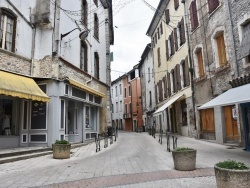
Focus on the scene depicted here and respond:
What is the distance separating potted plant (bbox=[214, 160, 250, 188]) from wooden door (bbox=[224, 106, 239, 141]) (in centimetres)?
784

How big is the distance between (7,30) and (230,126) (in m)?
11.1

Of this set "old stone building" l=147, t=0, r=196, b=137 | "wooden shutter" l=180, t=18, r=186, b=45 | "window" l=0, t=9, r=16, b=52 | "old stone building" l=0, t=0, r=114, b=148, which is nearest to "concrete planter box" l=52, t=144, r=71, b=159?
"old stone building" l=0, t=0, r=114, b=148

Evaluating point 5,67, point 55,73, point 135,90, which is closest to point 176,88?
point 55,73

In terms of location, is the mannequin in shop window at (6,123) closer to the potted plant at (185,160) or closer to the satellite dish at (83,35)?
the satellite dish at (83,35)

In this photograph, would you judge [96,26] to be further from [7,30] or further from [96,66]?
[7,30]

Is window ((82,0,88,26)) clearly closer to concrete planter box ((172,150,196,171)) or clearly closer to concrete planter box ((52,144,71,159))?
concrete planter box ((52,144,71,159))

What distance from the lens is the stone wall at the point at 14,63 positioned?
10.2 m

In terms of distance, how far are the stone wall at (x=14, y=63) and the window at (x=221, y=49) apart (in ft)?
31.0

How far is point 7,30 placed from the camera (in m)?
10.8

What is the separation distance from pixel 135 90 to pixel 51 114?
28.4 metres

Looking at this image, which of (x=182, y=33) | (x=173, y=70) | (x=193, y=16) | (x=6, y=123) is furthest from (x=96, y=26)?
(x=6, y=123)

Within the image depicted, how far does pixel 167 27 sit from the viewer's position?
21.8 meters

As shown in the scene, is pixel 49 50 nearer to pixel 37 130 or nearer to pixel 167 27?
pixel 37 130

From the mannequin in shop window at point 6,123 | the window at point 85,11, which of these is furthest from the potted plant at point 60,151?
the window at point 85,11
